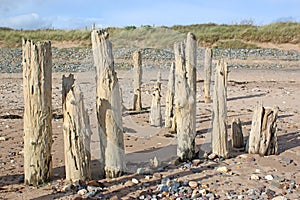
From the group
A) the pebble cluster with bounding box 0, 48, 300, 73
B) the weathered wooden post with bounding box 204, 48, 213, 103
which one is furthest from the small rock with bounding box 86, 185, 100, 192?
the pebble cluster with bounding box 0, 48, 300, 73

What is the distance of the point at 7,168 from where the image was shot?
6.87 meters

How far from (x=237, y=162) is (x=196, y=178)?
3.34 ft

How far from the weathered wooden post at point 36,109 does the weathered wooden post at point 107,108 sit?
0.70 metres

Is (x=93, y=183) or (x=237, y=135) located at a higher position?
(x=237, y=135)

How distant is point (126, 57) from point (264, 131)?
19.5 meters

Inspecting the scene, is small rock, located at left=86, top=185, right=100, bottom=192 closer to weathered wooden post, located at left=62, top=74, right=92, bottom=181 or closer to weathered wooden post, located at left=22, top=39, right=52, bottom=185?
weathered wooden post, located at left=62, top=74, right=92, bottom=181

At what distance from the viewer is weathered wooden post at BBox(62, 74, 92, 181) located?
6.03 metres

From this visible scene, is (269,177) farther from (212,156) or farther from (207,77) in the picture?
(207,77)

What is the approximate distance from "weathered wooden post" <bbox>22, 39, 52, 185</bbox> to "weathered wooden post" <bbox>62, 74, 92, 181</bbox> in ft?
1.03

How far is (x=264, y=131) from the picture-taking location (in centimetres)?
736

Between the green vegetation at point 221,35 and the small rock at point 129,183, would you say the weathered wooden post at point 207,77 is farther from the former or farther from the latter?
the green vegetation at point 221,35

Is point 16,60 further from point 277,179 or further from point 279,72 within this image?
point 277,179

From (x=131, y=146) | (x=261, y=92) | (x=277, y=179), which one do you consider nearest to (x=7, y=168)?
(x=131, y=146)

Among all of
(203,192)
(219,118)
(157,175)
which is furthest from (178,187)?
(219,118)
